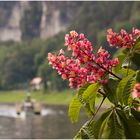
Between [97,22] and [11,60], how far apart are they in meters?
27.3

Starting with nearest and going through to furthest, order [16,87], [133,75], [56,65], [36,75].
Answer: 1. [133,75]
2. [56,65]
3. [16,87]
4. [36,75]

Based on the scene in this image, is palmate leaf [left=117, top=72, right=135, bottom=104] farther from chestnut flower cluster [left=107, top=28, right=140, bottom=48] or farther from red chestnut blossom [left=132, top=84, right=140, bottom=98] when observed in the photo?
chestnut flower cluster [left=107, top=28, right=140, bottom=48]

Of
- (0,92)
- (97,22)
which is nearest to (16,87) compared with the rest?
(0,92)

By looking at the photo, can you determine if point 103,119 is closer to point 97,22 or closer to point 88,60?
point 88,60

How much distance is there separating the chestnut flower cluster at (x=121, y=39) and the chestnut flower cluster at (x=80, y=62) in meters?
0.11

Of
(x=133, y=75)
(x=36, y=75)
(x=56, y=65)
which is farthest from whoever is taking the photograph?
(x=36, y=75)

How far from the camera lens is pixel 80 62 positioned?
4113 millimetres

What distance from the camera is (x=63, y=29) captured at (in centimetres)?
19312

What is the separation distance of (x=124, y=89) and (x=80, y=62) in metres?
0.51

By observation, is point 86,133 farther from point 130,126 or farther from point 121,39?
point 121,39

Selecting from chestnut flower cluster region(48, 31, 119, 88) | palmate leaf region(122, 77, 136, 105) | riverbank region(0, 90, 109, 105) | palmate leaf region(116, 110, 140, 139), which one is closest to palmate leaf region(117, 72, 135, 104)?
palmate leaf region(122, 77, 136, 105)

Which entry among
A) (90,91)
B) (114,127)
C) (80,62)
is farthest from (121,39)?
(114,127)

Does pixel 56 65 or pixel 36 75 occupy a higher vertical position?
pixel 56 65

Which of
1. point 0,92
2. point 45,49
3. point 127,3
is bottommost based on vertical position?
point 0,92
